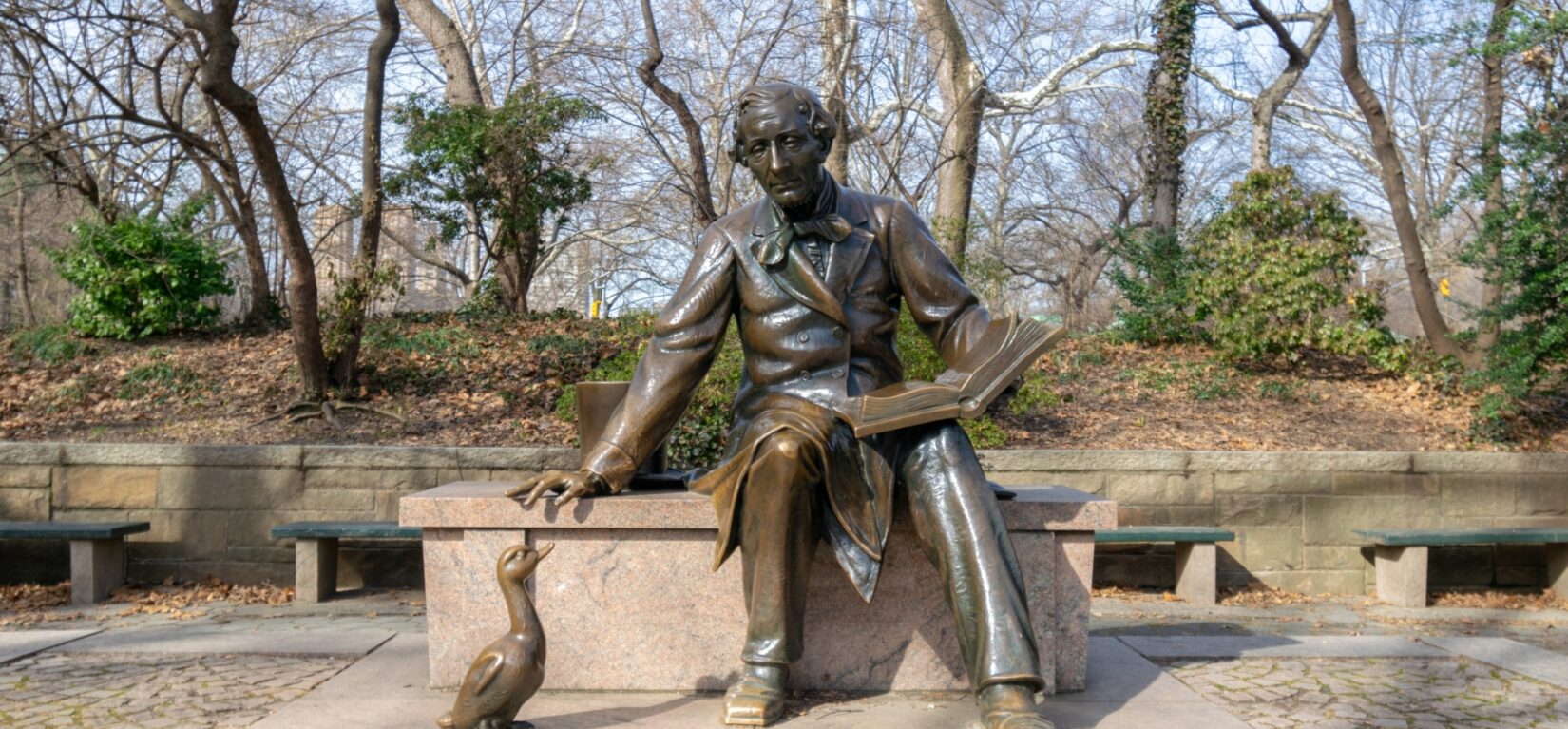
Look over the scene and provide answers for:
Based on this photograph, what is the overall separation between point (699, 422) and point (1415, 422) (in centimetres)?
564

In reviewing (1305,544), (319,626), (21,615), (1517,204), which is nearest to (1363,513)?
(1305,544)

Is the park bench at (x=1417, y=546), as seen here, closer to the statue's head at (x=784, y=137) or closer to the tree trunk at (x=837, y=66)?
the statue's head at (x=784, y=137)

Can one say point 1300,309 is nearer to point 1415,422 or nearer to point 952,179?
point 1415,422

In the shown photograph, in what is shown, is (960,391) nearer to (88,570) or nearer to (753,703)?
(753,703)

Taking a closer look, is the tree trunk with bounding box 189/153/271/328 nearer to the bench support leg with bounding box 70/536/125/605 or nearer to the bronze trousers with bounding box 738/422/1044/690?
the bench support leg with bounding box 70/536/125/605

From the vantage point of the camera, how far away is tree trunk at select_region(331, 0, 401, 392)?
9.33 metres

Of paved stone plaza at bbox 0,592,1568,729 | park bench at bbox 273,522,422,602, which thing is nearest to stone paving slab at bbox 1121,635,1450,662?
paved stone plaza at bbox 0,592,1568,729

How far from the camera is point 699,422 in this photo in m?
7.91

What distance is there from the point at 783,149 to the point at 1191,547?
4.47m

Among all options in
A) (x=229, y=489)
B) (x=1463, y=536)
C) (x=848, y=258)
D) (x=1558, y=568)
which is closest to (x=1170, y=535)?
(x=1463, y=536)

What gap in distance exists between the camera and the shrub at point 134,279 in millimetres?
10586

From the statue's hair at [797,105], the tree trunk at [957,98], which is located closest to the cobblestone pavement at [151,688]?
the statue's hair at [797,105]

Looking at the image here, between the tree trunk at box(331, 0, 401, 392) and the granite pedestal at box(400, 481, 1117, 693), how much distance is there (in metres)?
5.53

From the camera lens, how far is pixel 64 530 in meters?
6.79
